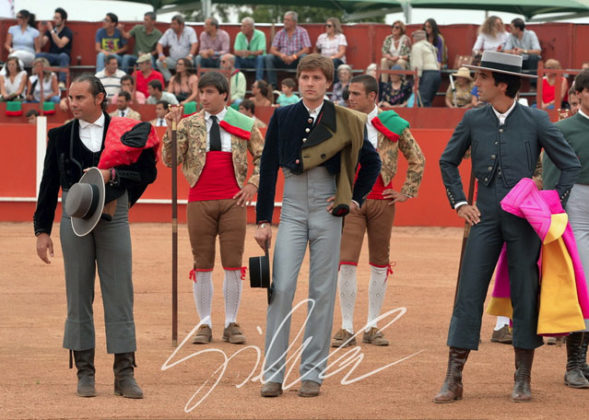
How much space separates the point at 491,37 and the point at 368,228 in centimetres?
1018

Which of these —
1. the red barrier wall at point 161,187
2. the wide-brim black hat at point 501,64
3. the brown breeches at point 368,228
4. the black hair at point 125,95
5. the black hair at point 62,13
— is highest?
the black hair at point 62,13

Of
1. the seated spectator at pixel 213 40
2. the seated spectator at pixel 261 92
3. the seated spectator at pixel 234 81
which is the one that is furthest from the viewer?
the seated spectator at pixel 213 40

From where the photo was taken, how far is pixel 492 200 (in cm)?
584

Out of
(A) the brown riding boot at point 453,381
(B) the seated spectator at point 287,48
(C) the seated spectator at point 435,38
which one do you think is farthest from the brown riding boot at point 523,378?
(B) the seated spectator at point 287,48

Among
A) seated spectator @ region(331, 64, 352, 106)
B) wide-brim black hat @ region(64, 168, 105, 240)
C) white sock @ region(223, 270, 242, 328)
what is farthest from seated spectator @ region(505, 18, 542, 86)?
wide-brim black hat @ region(64, 168, 105, 240)

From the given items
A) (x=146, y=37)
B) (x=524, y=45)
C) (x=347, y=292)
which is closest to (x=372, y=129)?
(x=347, y=292)

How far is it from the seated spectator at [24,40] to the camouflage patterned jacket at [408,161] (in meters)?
12.3

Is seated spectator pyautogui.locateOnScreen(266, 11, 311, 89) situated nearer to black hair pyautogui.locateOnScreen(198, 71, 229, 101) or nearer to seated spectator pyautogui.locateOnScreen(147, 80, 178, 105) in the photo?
seated spectator pyautogui.locateOnScreen(147, 80, 178, 105)

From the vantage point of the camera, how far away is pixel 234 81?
55.1 feet

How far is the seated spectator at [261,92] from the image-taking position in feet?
50.8

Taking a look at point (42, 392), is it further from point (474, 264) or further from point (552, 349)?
point (552, 349)

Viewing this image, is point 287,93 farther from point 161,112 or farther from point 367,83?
point 367,83

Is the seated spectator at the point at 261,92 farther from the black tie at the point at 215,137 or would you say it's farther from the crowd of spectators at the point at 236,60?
the black tie at the point at 215,137

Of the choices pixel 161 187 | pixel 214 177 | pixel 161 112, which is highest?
pixel 214 177
